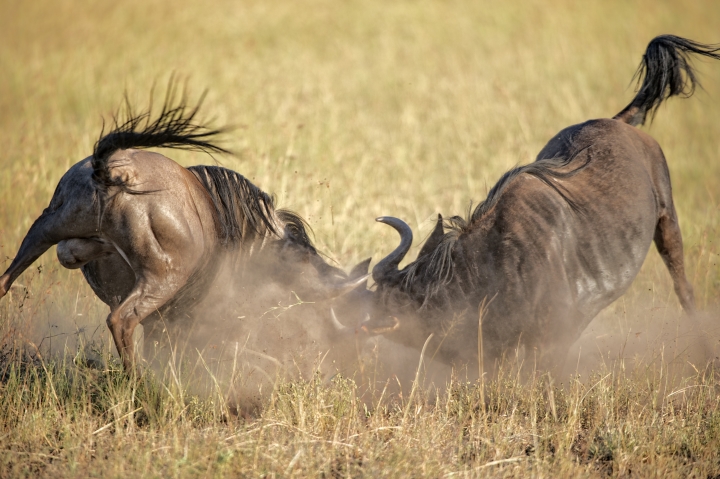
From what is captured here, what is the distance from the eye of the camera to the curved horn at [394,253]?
4602 millimetres

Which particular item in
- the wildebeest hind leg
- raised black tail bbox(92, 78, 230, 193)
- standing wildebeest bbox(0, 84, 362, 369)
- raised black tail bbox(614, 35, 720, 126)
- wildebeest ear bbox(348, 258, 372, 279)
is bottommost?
the wildebeest hind leg

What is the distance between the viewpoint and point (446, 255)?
15.6 ft

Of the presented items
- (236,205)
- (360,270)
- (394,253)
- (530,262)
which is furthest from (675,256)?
(236,205)

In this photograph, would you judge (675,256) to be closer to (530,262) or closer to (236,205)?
(530,262)

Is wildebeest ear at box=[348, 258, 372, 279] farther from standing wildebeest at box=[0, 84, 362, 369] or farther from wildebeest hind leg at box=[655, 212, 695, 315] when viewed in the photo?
wildebeest hind leg at box=[655, 212, 695, 315]

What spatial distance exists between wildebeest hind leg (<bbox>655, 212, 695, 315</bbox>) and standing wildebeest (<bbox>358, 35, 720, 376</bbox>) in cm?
40

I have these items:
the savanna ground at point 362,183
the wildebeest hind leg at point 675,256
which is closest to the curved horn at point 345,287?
the savanna ground at point 362,183

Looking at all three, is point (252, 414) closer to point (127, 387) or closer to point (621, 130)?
point (127, 387)

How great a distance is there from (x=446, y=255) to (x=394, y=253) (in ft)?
1.24

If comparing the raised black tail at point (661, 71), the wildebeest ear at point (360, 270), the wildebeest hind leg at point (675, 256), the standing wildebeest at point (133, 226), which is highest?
the raised black tail at point (661, 71)

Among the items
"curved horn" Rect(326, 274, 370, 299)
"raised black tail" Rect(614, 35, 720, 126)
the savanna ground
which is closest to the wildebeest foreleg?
the savanna ground

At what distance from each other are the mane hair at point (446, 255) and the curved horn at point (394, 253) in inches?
5.0

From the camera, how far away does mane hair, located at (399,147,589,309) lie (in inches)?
186

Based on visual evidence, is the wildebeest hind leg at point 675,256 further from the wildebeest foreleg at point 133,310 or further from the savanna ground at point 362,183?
the wildebeest foreleg at point 133,310
